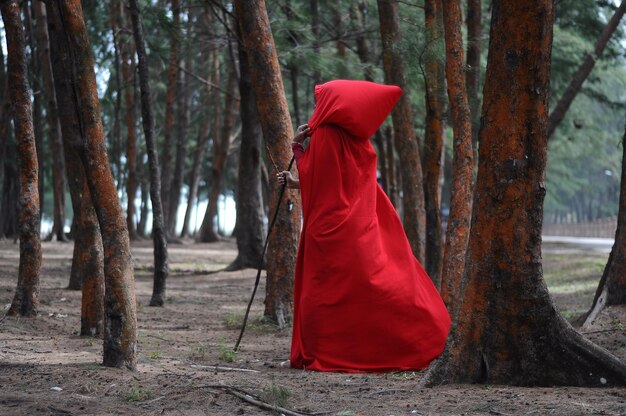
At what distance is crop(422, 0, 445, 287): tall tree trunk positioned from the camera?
10.2 m

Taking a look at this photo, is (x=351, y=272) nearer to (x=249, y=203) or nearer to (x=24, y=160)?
(x=24, y=160)

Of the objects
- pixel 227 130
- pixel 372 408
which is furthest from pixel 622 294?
pixel 227 130

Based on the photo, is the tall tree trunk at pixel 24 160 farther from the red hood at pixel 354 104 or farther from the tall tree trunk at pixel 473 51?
the tall tree trunk at pixel 473 51

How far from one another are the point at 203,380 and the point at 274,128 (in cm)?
388

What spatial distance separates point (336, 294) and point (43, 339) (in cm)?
264

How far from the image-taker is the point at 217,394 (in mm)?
5559

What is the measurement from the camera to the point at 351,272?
721cm

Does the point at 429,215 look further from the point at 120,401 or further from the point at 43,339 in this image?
the point at 120,401

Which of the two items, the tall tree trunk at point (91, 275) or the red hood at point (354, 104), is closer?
the red hood at point (354, 104)

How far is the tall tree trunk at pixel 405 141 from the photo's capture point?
11.8 m

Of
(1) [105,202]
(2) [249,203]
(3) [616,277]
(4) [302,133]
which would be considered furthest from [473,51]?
(1) [105,202]

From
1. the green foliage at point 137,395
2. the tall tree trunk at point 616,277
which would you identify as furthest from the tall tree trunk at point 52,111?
the green foliage at point 137,395

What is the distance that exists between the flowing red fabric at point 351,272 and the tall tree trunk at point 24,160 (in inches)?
112

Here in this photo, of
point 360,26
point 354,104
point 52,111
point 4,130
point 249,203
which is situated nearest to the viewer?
point 354,104
